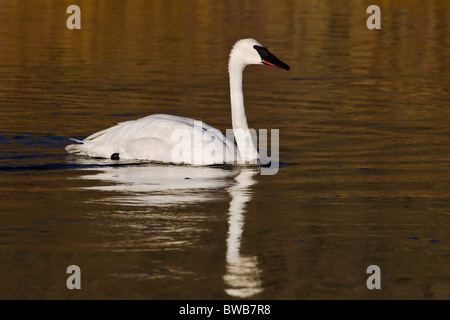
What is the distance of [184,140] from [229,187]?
52.9 inches

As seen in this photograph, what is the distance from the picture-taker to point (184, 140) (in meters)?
12.5

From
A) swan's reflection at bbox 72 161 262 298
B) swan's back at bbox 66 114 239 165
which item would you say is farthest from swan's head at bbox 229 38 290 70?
swan's reflection at bbox 72 161 262 298

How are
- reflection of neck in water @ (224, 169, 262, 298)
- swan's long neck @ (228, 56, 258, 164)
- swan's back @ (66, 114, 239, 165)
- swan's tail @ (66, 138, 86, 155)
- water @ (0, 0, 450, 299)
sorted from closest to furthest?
reflection of neck in water @ (224, 169, 262, 298)
water @ (0, 0, 450, 299)
swan's back @ (66, 114, 239, 165)
swan's long neck @ (228, 56, 258, 164)
swan's tail @ (66, 138, 86, 155)

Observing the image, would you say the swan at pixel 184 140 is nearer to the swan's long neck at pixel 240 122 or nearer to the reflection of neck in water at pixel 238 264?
the swan's long neck at pixel 240 122

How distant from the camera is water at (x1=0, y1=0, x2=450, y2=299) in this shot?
8.05 metres

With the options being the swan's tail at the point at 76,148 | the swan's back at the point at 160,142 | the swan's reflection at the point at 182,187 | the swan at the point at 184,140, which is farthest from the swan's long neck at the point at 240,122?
the swan's tail at the point at 76,148

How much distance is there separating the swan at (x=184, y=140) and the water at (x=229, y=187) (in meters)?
0.19

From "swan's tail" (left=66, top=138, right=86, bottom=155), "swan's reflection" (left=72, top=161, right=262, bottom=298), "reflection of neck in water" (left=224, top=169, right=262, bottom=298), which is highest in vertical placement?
"swan's tail" (left=66, top=138, right=86, bottom=155)

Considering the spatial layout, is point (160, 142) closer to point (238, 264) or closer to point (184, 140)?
point (184, 140)

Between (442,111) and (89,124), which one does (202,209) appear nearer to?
(89,124)

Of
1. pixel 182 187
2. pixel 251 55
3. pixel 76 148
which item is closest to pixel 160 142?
pixel 76 148

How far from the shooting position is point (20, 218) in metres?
9.73

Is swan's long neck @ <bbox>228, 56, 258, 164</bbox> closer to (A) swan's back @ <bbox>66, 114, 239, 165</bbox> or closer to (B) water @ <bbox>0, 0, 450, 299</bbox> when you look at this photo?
(A) swan's back @ <bbox>66, 114, 239, 165</bbox>
